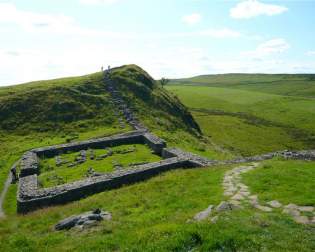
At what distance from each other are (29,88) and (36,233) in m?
63.4

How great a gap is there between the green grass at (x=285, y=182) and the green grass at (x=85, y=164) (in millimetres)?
18168

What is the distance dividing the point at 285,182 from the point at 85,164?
25.5m

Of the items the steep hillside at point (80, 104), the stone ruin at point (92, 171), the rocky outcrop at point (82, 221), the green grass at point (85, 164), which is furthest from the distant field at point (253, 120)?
the rocky outcrop at point (82, 221)

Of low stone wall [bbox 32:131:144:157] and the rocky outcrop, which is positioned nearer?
the rocky outcrop

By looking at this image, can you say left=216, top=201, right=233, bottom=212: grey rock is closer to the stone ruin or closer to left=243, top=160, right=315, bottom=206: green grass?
left=243, top=160, right=315, bottom=206: green grass

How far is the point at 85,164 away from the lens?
41.2 meters

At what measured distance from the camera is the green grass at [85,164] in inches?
1428

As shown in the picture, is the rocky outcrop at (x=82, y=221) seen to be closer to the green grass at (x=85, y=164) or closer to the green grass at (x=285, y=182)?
the green grass at (x=285, y=182)

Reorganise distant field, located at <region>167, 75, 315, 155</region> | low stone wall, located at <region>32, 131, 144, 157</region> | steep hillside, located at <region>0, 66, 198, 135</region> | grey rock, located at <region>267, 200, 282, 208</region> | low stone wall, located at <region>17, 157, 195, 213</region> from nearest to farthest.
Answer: grey rock, located at <region>267, 200, 282, 208</region> → low stone wall, located at <region>17, 157, 195, 213</region> → low stone wall, located at <region>32, 131, 144, 157</region> → steep hillside, located at <region>0, 66, 198, 135</region> → distant field, located at <region>167, 75, 315, 155</region>

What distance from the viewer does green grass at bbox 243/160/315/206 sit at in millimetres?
19545

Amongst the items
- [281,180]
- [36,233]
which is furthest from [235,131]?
[36,233]

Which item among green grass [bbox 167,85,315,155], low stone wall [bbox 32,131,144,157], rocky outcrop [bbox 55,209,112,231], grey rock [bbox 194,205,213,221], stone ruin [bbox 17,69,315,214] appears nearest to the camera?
grey rock [bbox 194,205,213,221]

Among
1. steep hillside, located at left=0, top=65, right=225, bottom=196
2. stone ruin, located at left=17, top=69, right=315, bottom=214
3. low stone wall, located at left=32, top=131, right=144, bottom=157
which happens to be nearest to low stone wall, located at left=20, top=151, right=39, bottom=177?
stone ruin, located at left=17, top=69, right=315, bottom=214

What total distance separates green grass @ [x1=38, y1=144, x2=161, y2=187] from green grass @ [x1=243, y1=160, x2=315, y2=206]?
18.2 metres
